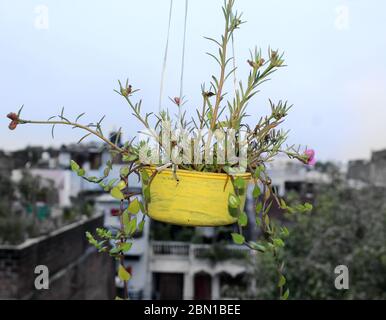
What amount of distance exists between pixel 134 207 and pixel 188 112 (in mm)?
217

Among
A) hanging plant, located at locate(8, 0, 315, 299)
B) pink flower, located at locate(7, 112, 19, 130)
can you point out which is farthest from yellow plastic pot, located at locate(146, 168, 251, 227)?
pink flower, located at locate(7, 112, 19, 130)

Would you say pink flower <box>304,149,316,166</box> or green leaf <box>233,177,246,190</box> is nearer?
green leaf <box>233,177,246,190</box>

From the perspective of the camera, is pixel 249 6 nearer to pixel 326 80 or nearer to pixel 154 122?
pixel 154 122

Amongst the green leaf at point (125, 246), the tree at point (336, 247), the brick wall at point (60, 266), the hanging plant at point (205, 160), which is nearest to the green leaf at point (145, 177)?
the hanging plant at point (205, 160)

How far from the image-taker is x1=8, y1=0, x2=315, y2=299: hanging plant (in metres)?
0.77

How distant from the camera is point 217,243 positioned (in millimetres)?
5898

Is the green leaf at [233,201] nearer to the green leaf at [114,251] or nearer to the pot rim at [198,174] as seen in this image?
the pot rim at [198,174]

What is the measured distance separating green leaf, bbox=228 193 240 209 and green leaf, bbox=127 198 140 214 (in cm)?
15

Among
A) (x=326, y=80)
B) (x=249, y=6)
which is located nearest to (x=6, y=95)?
(x=249, y=6)

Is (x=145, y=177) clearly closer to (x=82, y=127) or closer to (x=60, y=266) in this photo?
(x=82, y=127)

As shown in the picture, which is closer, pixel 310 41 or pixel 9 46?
pixel 9 46

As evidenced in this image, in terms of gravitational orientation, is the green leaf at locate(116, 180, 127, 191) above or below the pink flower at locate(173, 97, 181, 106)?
below

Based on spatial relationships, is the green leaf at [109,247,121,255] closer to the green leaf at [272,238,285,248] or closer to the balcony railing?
the green leaf at [272,238,285,248]
